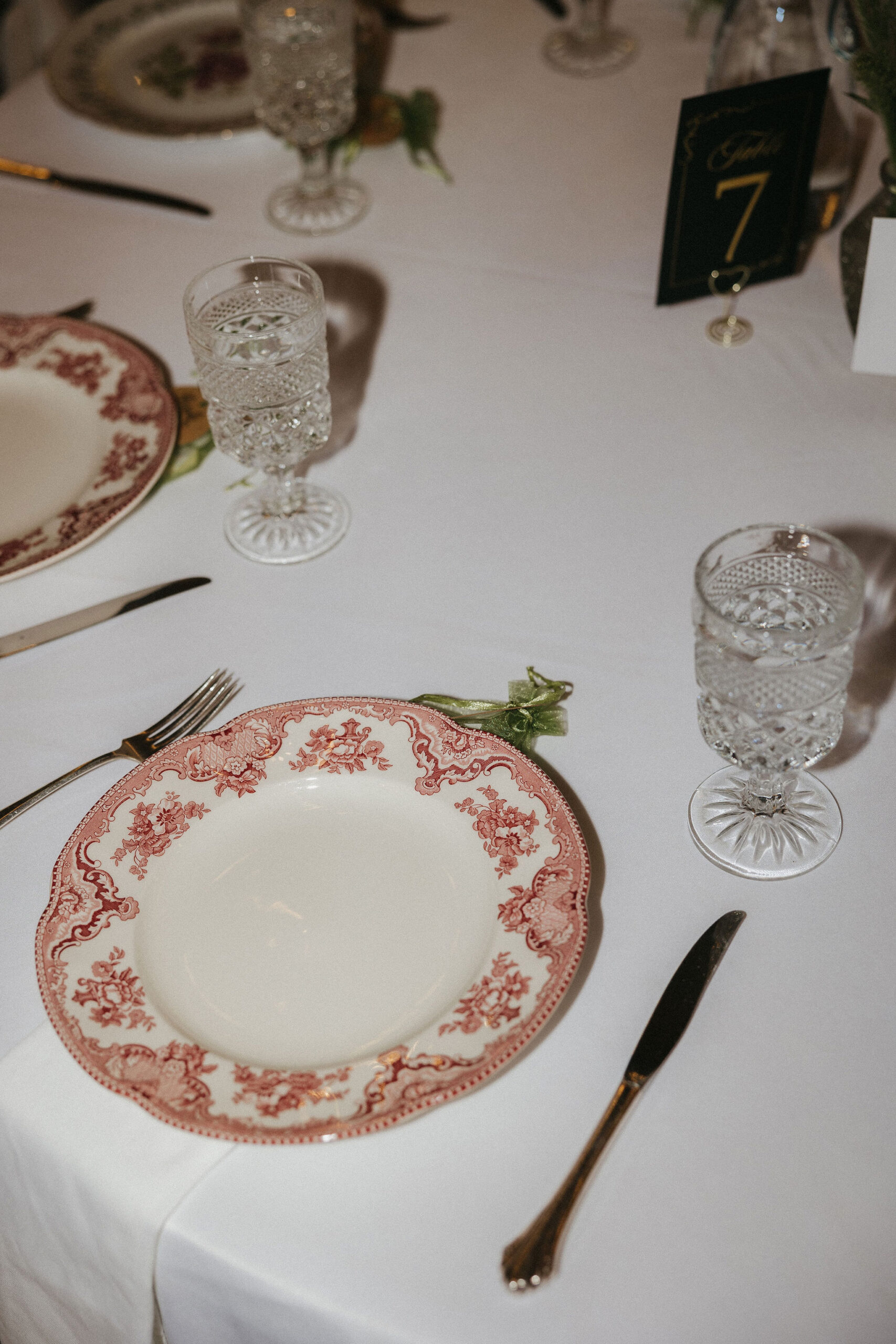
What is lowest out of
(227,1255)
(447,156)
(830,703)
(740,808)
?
(227,1255)

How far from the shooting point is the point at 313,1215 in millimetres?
637

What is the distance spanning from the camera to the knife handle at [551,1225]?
60 centimetres

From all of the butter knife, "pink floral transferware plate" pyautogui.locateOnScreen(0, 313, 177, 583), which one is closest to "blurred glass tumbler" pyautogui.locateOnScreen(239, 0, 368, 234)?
"pink floral transferware plate" pyautogui.locateOnScreen(0, 313, 177, 583)

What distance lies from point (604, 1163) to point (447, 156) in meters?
1.33

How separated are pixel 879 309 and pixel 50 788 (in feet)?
2.91

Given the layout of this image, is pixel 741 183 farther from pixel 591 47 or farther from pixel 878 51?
pixel 591 47

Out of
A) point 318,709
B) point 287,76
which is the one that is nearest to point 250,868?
point 318,709

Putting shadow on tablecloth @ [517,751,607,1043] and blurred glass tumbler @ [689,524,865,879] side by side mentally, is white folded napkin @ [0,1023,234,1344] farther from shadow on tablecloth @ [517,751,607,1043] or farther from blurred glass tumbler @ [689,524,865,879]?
blurred glass tumbler @ [689,524,865,879]

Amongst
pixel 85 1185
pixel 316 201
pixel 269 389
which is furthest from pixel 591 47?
pixel 85 1185

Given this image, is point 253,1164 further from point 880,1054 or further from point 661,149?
point 661,149

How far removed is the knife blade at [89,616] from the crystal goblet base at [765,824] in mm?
495

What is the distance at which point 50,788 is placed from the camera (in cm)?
85

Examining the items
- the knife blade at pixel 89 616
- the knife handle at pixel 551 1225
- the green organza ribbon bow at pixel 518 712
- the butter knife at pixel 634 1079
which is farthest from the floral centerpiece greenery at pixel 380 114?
the knife handle at pixel 551 1225

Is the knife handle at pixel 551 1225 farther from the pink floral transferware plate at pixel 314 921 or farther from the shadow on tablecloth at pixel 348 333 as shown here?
the shadow on tablecloth at pixel 348 333
